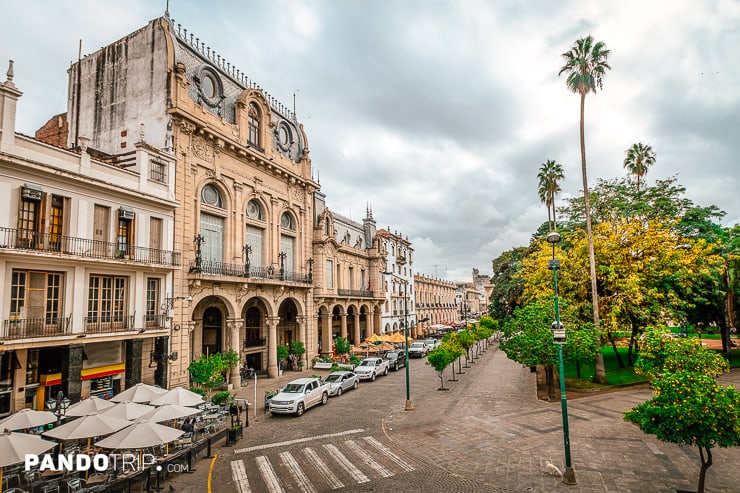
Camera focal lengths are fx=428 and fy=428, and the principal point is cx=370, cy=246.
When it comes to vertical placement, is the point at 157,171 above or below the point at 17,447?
above

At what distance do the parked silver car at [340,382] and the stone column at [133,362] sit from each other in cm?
1050

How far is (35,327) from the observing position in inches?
707

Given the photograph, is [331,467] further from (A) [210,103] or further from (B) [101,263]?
(A) [210,103]

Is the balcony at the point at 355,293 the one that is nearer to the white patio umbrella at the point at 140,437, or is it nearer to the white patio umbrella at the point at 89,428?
the white patio umbrella at the point at 89,428

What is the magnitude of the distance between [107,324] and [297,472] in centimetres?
1340

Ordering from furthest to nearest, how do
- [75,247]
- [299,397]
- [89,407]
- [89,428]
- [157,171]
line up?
[157,171]
[299,397]
[75,247]
[89,407]
[89,428]

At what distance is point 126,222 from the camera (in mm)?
22625

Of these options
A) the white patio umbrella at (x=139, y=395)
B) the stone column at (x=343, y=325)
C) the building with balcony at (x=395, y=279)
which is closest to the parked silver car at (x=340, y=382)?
the white patio umbrella at (x=139, y=395)

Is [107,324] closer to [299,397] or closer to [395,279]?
[299,397]

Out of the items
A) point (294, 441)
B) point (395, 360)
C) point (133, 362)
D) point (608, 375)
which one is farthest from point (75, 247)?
point (608, 375)

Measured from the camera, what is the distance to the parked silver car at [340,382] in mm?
26177

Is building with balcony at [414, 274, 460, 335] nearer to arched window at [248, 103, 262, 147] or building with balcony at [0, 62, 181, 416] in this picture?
arched window at [248, 103, 262, 147]

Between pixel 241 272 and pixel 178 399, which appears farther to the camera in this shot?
pixel 241 272

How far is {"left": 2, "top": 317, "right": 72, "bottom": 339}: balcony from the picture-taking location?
56.0ft
